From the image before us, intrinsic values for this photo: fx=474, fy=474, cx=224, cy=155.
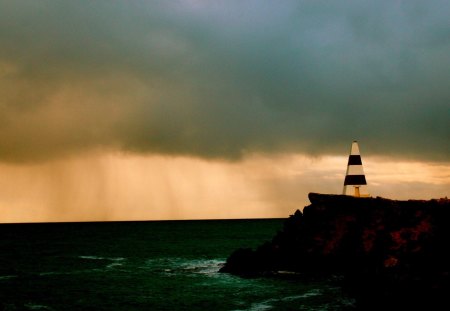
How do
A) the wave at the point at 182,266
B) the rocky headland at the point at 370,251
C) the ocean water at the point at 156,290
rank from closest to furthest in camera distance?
1. the rocky headland at the point at 370,251
2. the ocean water at the point at 156,290
3. the wave at the point at 182,266

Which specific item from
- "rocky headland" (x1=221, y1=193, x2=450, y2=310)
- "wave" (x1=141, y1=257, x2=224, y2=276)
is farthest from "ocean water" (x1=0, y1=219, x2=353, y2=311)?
"rocky headland" (x1=221, y1=193, x2=450, y2=310)

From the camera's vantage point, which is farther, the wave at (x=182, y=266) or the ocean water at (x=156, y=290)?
the wave at (x=182, y=266)

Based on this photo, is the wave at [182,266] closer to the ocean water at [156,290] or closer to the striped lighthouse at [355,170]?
the ocean water at [156,290]

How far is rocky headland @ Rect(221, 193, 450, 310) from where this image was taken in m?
23.8

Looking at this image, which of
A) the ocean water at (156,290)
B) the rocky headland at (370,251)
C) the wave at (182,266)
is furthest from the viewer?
the wave at (182,266)

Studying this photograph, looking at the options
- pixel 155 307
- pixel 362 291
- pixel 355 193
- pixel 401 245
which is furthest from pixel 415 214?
pixel 155 307

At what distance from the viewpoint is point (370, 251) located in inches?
1449

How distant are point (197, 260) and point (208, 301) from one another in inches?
1162

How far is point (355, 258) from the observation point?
38.3 meters

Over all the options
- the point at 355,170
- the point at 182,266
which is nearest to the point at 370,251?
the point at 355,170

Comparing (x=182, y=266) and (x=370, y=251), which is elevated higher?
(x=370, y=251)

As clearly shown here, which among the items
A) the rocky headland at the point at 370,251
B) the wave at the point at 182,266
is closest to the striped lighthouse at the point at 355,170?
the rocky headland at the point at 370,251

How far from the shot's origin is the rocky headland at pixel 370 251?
23.8 m

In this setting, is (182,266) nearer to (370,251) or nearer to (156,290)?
(156,290)
